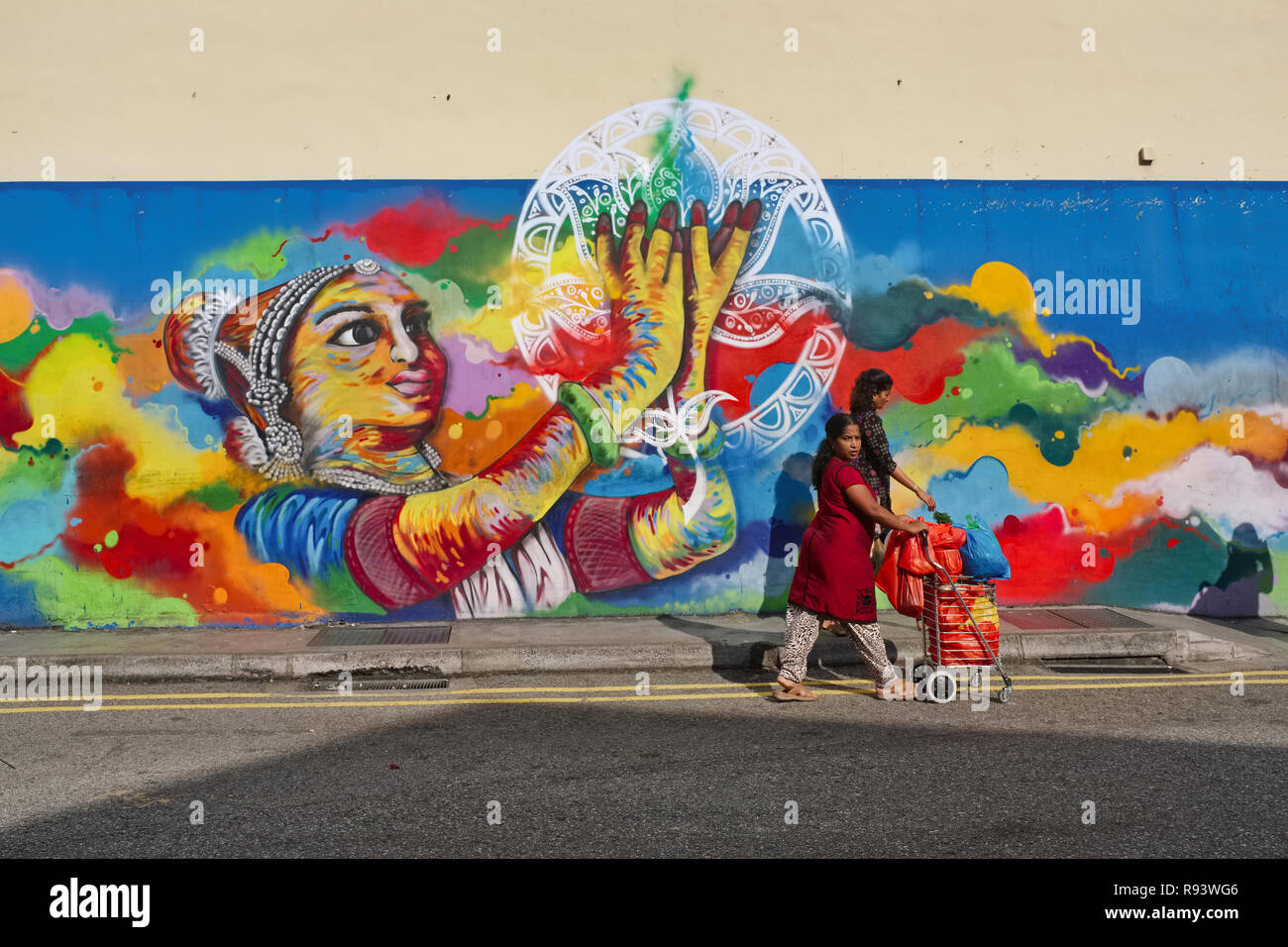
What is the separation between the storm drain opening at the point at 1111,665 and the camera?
8.15 m

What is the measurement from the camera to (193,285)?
912cm

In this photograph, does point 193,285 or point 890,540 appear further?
point 193,285

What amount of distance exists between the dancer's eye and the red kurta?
3.85 m

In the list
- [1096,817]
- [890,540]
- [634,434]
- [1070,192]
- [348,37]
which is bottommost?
[1096,817]

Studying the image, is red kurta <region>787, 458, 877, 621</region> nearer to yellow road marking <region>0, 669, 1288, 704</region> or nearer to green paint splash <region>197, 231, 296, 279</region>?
yellow road marking <region>0, 669, 1288, 704</region>

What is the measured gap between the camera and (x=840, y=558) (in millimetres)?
7164

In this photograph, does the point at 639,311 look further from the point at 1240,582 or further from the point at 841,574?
the point at 1240,582

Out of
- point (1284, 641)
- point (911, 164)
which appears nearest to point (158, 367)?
point (911, 164)

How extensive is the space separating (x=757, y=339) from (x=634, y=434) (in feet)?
4.03

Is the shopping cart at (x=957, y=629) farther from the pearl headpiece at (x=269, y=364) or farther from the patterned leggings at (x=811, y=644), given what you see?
the pearl headpiece at (x=269, y=364)

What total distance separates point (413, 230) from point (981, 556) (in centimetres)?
488

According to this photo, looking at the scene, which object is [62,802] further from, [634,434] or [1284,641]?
[1284,641]

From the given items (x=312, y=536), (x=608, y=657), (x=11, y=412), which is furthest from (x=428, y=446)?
(x=11, y=412)

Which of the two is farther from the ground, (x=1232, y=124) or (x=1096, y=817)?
(x=1232, y=124)
